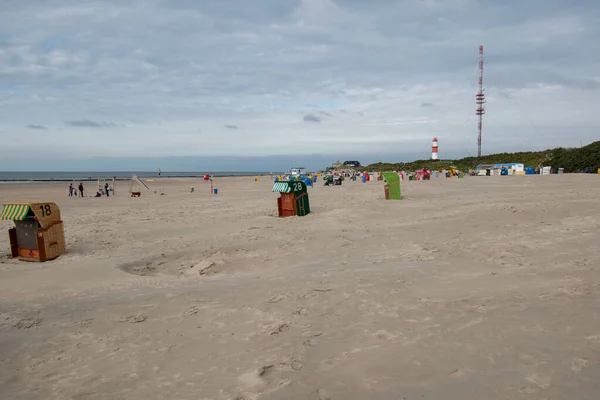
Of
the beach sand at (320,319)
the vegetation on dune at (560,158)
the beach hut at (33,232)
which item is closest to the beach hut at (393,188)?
the beach sand at (320,319)

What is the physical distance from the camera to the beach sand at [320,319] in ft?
11.7

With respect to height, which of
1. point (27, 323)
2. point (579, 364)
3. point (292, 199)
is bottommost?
point (27, 323)

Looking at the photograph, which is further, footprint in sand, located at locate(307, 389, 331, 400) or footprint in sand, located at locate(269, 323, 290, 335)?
footprint in sand, located at locate(269, 323, 290, 335)

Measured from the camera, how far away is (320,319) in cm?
508

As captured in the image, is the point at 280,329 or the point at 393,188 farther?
the point at 393,188

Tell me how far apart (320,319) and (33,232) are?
332 inches

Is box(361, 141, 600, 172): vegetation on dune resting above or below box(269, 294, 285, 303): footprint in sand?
above

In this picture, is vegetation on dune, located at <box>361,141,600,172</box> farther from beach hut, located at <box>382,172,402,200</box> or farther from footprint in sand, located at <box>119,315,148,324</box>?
footprint in sand, located at <box>119,315,148,324</box>

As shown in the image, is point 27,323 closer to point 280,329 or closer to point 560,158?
point 280,329

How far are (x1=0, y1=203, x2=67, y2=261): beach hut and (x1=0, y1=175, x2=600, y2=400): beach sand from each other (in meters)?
0.38

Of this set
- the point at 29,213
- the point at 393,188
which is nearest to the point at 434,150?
the point at 393,188

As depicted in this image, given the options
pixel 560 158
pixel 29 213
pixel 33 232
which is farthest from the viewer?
pixel 560 158

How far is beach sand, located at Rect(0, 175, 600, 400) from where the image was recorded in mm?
3570

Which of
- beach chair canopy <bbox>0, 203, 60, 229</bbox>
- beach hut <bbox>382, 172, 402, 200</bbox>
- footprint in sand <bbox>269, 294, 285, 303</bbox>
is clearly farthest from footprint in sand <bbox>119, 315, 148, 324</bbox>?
beach hut <bbox>382, 172, 402, 200</bbox>
